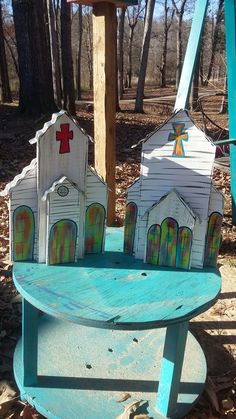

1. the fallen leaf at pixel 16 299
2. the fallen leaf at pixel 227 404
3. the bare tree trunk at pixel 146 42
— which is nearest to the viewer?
the fallen leaf at pixel 227 404

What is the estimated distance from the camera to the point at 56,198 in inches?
64.7

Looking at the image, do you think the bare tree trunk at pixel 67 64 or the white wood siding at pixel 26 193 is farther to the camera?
the bare tree trunk at pixel 67 64

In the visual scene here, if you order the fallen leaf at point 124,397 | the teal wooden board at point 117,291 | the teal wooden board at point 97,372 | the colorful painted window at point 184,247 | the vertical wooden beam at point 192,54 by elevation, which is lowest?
the fallen leaf at point 124,397

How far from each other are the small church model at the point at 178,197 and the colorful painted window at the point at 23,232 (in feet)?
1.45

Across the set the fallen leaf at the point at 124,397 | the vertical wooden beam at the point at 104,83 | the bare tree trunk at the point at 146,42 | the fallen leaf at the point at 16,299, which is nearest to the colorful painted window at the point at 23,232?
the fallen leaf at the point at 124,397

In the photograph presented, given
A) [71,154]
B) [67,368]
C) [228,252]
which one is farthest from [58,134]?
[228,252]

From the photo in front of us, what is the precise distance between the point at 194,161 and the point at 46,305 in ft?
2.58

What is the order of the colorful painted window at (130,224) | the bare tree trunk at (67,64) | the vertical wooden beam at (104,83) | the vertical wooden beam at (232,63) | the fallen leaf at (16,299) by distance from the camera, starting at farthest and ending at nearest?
the bare tree trunk at (67,64) < the vertical wooden beam at (232,63) < the fallen leaf at (16,299) < the vertical wooden beam at (104,83) < the colorful painted window at (130,224)

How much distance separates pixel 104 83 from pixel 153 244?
1.16 m

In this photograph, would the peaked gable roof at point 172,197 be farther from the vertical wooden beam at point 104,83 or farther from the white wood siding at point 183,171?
the vertical wooden beam at point 104,83

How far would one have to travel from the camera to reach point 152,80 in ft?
118

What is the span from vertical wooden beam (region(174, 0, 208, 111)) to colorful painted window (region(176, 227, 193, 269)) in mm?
989

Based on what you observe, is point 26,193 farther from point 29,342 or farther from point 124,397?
point 124,397

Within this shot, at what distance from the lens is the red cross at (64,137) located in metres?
1.59
